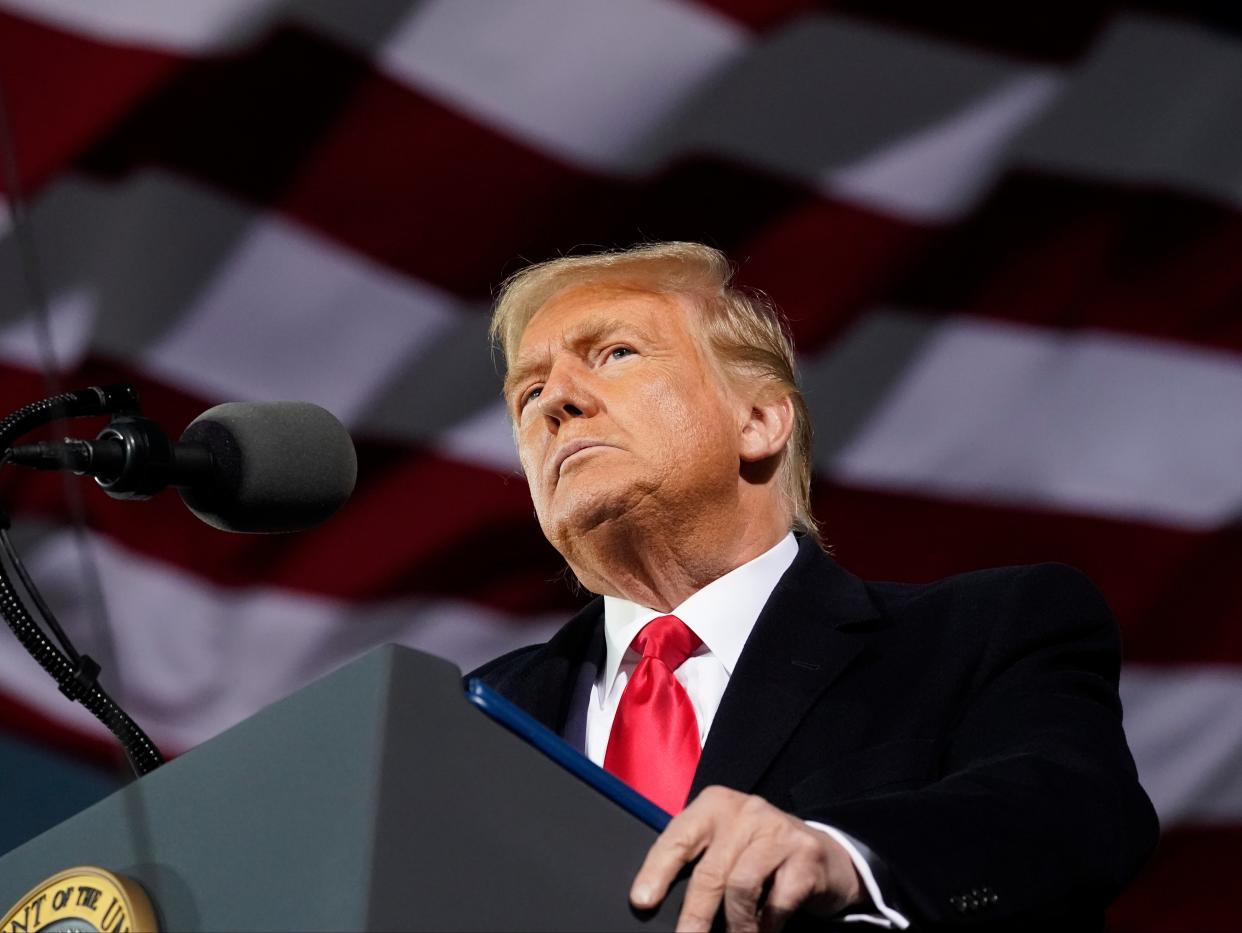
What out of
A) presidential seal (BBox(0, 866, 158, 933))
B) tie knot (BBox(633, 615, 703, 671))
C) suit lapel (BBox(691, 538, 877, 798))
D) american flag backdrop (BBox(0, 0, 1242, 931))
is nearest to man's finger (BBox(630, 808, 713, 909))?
presidential seal (BBox(0, 866, 158, 933))

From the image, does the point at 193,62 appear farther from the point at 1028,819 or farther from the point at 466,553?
the point at 1028,819

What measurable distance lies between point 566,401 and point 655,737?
452 mm

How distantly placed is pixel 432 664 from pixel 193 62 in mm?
2357

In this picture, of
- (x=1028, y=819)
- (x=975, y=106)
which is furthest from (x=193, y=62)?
(x=1028, y=819)

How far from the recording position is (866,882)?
3.13ft

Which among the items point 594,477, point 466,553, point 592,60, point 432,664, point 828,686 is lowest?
point 466,553

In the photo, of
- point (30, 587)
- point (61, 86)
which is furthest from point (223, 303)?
point (30, 587)

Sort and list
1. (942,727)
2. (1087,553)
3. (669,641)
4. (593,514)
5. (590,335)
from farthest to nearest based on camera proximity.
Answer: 1. (1087,553)
2. (590,335)
3. (593,514)
4. (669,641)
5. (942,727)

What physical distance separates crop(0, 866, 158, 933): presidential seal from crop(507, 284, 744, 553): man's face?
3.08 feet

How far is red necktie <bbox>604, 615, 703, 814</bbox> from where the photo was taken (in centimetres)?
149

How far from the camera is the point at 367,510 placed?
125 inches

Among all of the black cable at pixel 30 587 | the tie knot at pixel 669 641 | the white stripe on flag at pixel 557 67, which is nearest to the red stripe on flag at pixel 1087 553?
the white stripe on flag at pixel 557 67

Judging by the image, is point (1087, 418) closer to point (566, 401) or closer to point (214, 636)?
point (566, 401)

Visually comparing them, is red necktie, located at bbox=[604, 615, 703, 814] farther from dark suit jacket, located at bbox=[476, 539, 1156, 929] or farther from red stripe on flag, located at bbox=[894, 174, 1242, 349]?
red stripe on flag, located at bbox=[894, 174, 1242, 349]
